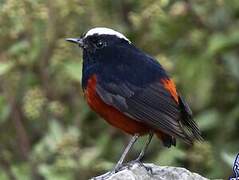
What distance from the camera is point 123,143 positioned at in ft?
26.2

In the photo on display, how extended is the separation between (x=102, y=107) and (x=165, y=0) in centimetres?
138

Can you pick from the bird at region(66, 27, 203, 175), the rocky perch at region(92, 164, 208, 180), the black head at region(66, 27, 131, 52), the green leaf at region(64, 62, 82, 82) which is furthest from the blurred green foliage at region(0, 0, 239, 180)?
the rocky perch at region(92, 164, 208, 180)

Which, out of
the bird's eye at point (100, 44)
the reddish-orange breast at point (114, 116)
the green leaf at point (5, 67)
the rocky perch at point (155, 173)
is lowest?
the rocky perch at point (155, 173)

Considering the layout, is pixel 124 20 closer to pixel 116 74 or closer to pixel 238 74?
pixel 238 74

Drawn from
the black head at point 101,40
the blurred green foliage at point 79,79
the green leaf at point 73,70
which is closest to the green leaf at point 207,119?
the blurred green foliage at point 79,79

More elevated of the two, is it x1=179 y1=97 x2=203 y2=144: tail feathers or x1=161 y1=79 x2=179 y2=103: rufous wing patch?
x1=161 y1=79 x2=179 y2=103: rufous wing patch

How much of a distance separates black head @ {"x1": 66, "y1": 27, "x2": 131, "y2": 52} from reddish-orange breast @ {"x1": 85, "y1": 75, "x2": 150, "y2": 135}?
363mm

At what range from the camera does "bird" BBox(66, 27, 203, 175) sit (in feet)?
18.6

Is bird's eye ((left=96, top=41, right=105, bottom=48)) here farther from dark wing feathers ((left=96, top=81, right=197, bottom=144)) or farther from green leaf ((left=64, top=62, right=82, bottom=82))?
green leaf ((left=64, top=62, right=82, bottom=82))

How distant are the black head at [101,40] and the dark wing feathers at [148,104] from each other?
34cm

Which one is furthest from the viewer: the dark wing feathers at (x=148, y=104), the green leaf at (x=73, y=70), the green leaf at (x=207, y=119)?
the green leaf at (x=207, y=119)

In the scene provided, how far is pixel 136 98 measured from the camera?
576 cm

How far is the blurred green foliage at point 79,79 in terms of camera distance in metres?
7.21

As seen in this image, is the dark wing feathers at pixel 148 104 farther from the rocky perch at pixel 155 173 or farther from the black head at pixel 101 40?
the black head at pixel 101 40
